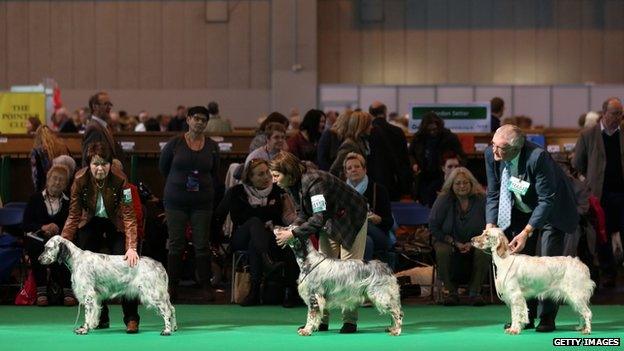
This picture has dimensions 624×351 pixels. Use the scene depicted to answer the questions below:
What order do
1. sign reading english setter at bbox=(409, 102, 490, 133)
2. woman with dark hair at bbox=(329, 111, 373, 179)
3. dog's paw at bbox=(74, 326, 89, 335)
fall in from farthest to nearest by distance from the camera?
sign reading english setter at bbox=(409, 102, 490, 133), woman with dark hair at bbox=(329, 111, 373, 179), dog's paw at bbox=(74, 326, 89, 335)

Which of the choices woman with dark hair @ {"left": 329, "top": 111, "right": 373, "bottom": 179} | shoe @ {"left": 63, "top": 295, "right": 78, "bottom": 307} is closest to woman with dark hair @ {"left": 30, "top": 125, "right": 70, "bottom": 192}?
shoe @ {"left": 63, "top": 295, "right": 78, "bottom": 307}

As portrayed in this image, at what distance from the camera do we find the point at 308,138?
490 inches

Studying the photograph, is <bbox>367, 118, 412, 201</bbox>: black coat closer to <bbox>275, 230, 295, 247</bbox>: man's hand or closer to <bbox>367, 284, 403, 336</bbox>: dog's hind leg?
<bbox>367, 284, 403, 336</bbox>: dog's hind leg

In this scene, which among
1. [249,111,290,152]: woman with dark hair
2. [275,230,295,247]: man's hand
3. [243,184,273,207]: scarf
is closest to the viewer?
[275,230,295,247]: man's hand

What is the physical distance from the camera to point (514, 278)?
26.9 ft

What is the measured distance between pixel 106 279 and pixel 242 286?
2.12 meters

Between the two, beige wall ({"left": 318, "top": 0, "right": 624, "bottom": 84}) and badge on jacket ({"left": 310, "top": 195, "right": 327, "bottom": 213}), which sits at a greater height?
beige wall ({"left": 318, "top": 0, "right": 624, "bottom": 84})

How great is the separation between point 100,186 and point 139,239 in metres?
0.99

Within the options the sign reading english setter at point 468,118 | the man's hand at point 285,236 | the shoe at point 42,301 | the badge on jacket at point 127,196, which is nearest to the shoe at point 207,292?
the shoe at point 42,301

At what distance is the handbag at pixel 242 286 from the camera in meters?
10.2

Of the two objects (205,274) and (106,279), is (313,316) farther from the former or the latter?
(205,274)

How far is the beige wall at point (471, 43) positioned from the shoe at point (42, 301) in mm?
18050

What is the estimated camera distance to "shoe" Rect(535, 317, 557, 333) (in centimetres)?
838

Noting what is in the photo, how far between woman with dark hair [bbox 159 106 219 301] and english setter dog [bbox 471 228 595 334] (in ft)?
9.30
